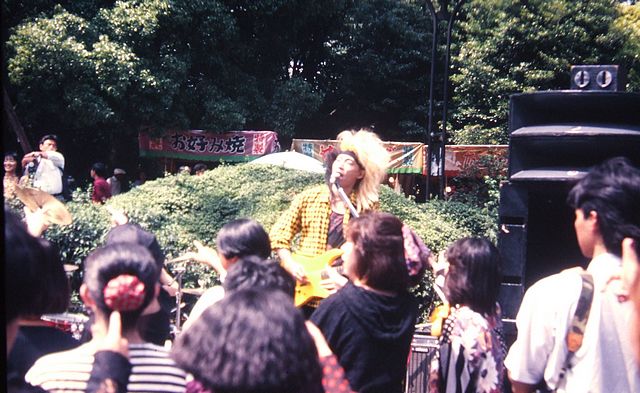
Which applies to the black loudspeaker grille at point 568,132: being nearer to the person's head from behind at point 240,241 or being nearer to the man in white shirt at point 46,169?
the person's head from behind at point 240,241

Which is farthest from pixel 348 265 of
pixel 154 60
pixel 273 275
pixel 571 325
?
pixel 154 60

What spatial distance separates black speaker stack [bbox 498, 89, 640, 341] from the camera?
4.63m

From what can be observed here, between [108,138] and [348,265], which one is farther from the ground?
[108,138]

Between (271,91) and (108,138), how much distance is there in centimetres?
468

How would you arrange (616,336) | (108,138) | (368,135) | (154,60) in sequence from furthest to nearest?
(108,138) < (154,60) < (368,135) < (616,336)

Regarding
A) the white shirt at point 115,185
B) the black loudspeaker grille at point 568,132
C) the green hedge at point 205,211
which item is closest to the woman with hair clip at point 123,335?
the black loudspeaker grille at point 568,132

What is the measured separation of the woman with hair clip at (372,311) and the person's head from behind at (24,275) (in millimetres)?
1073

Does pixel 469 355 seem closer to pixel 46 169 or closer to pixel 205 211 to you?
pixel 205 211

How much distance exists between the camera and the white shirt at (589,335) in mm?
2504

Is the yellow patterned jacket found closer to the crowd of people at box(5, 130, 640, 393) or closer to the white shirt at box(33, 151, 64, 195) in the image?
the crowd of people at box(5, 130, 640, 393)

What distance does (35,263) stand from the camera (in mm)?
Answer: 2352

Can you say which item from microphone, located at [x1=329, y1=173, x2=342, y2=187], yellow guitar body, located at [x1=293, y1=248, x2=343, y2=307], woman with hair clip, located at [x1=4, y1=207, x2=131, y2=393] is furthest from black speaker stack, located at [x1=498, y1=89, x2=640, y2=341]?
woman with hair clip, located at [x1=4, y1=207, x2=131, y2=393]

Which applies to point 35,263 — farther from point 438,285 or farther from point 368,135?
point 438,285

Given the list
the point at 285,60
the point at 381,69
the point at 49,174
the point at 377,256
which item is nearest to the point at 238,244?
the point at 377,256
